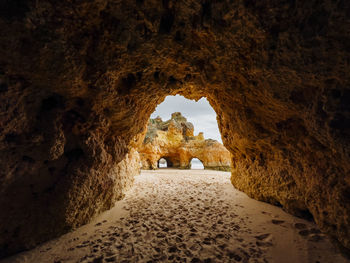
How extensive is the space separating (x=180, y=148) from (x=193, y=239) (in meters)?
19.9

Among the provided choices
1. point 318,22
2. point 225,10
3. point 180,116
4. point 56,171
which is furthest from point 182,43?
point 180,116

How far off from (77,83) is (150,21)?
1.57 meters

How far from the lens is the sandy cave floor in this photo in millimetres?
2262

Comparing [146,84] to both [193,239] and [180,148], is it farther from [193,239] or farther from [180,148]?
[180,148]

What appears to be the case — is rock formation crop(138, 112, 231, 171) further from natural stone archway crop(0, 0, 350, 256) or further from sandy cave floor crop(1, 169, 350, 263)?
natural stone archway crop(0, 0, 350, 256)

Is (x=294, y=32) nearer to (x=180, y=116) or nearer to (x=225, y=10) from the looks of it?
(x=225, y=10)

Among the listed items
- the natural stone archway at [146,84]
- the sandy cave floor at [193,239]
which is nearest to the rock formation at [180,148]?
the sandy cave floor at [193,239]

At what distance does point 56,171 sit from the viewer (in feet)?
9.56

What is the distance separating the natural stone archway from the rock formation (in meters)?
15.8

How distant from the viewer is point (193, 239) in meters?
2.72

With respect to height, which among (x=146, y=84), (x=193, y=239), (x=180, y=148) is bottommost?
(x=193, y=239)

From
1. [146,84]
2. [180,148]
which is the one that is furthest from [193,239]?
[180,148]

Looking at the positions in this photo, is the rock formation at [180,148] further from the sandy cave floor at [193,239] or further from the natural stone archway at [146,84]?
the natural stone archway at [146,84]

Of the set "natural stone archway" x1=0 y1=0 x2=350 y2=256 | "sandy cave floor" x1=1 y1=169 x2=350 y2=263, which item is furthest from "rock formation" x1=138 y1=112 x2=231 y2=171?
"natural stone archway" x1=0 y1=0 x2=350 y2=256
